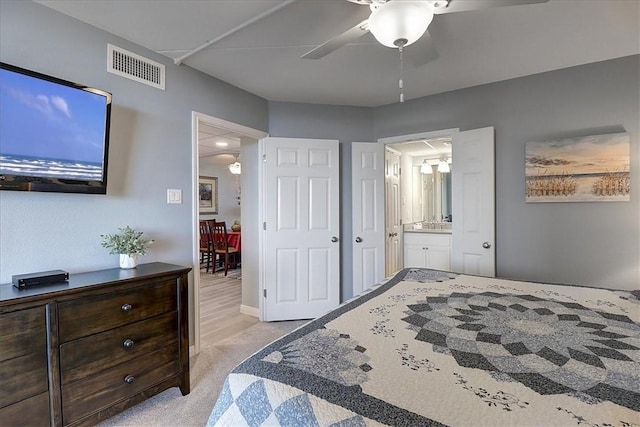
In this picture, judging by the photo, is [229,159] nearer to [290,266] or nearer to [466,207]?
[290,266]

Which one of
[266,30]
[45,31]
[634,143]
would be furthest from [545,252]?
[45,31]

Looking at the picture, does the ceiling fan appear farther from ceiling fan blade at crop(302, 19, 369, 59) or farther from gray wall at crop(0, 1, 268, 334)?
gray wall at crop(0, 1, 268, 334)

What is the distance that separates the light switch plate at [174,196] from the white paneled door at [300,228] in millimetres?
1016

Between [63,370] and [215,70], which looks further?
[215,70]

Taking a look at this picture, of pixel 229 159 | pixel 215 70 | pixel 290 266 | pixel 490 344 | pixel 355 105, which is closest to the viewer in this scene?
pixel 490 344

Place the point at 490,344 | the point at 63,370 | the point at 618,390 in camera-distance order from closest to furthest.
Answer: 1. the point at 618,390
2. the point at 490,344
3. the point at 63,370

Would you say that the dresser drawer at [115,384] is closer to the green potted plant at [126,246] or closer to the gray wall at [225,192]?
the green potted plant at [126,246]

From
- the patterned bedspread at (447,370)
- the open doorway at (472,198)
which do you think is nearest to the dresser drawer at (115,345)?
the patterned bedspread at (447,370)

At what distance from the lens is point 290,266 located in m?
3.48

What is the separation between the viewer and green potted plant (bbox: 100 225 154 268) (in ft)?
6.72

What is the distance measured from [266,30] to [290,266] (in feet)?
7.51

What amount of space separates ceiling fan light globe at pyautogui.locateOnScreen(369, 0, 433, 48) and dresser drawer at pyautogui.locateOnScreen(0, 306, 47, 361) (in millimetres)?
2032

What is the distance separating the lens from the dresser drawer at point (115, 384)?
1581 millimetres

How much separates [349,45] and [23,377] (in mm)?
2693
